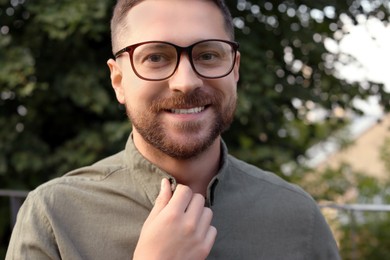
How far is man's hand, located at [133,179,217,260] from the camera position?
133 cm

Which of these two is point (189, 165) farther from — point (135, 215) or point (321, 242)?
point (321, 242)

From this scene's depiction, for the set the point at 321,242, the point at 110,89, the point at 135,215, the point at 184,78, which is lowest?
the point at 110,89

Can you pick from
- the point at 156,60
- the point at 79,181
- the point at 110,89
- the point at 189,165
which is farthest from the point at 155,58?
the point at 110,89

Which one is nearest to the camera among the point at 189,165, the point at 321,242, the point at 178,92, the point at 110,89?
the point at 178,92

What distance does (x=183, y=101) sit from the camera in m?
1.47

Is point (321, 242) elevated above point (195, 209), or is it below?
below

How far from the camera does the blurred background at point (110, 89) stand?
145 inches

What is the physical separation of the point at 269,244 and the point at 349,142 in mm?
6172

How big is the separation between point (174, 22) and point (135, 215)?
49 centimetres

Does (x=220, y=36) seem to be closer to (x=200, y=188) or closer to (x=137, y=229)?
(x=200, y=188)

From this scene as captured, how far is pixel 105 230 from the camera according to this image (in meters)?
1.52

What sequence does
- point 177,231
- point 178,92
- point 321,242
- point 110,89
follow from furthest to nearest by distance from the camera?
point 110,89, point 321,242, point 178,92, point 177,231

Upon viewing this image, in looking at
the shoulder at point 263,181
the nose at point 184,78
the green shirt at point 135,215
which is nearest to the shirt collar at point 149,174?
Answer: the green shirt at point 135,215

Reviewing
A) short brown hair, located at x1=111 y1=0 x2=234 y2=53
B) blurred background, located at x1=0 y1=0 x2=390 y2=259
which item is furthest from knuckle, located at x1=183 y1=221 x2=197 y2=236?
blurred background, located at x1=0 y1=0 x2=390 y2=259
